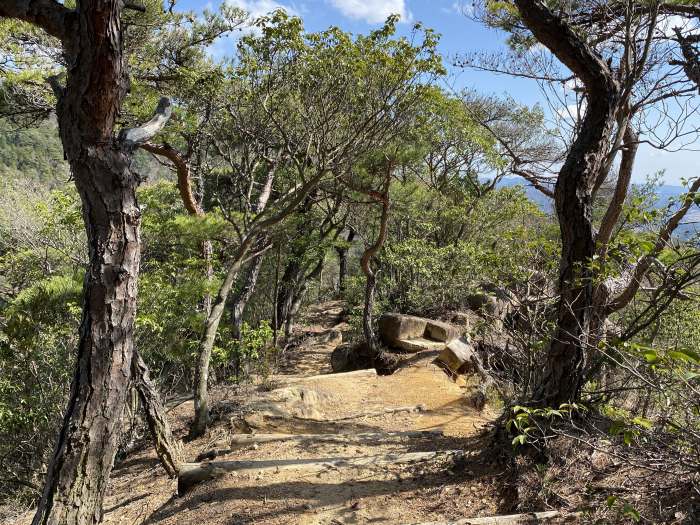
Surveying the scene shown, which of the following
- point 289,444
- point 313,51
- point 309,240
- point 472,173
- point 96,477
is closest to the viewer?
point 96,477

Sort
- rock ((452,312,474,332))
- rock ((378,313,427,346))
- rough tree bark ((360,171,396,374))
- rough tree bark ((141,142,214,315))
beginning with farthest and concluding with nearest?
rock ((452,312,474,332))
rock ((378,313,427,346))
rough tree bark ((360,171,396,374))
rough tree bark ((141,142,214,315))

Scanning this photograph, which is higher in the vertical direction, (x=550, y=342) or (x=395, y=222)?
(x=395, y=222)

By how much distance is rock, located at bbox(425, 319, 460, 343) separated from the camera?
9.77 meters

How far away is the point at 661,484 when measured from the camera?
2.42 m

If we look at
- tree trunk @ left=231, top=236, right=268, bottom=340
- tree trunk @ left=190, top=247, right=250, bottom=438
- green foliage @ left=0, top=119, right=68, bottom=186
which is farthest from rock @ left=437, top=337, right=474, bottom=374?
green foliage @ left=0, top=119, right=68, bottom=186

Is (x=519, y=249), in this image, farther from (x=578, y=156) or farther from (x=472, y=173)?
Result: (x=472, y=173)

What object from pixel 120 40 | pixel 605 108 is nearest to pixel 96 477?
pixel 120 40

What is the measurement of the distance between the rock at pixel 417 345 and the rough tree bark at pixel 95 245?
6906mm

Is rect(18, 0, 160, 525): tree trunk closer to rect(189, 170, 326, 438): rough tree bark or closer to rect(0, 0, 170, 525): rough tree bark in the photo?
rect(0, 0, 170, 525): rough tree bark

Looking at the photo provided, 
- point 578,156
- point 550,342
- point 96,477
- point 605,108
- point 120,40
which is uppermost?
point 120,40

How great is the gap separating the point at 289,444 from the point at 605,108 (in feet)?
13.0

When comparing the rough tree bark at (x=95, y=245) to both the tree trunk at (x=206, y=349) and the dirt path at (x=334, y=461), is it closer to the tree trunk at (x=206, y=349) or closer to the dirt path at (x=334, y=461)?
the dirt path at (x=334, y=461)

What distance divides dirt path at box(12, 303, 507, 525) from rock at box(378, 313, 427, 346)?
1.13 m

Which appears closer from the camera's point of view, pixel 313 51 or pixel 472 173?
pixel 313 51
